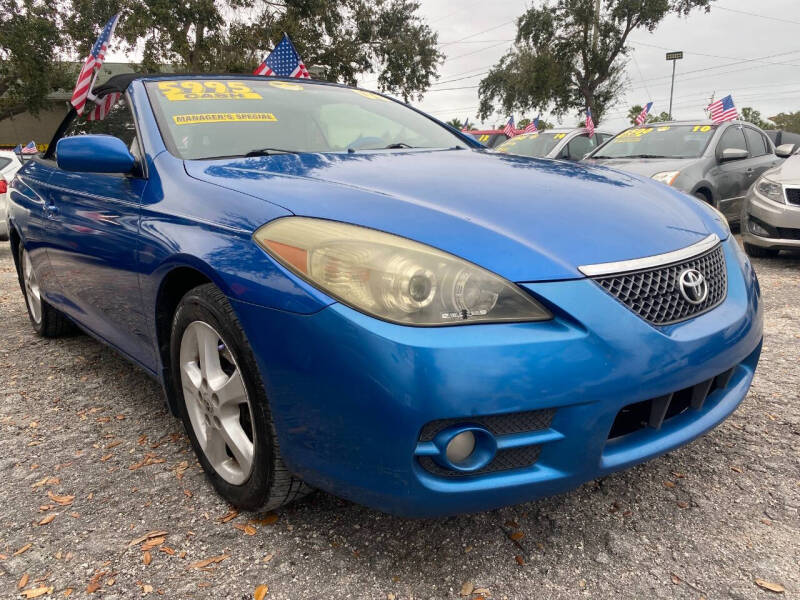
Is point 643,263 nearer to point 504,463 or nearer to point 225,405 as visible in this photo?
point 504,463

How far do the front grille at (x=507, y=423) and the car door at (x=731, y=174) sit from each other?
21.1 feet

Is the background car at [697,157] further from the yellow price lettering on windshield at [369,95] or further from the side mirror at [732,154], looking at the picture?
the yellow price lettering on windshield at [369,95]

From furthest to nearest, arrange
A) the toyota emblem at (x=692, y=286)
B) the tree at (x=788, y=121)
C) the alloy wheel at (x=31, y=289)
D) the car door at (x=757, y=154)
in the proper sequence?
1. the tree at (x=788, y=121)
2. the car door at (x=757, y=154)
3. the alloy wheel at (x=31, y=289)
4. the toyota emblem at (x=692, y=286)

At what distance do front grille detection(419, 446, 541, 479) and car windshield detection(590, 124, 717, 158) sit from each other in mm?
6461

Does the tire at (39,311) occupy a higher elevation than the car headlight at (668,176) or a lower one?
lower

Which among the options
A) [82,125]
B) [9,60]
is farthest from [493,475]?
[9,60]

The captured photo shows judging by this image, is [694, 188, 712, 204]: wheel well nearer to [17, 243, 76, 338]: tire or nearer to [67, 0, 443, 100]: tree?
[17, 243, 76, 338]: tire

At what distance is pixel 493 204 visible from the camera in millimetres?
1776

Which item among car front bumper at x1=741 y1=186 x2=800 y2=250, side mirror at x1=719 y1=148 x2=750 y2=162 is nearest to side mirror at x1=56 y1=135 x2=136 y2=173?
car front bumper at x1=741 y1=186 x2=800 y2=250

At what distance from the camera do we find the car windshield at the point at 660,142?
280 inches

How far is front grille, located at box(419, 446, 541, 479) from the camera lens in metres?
1.47

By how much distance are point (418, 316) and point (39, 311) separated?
11.4ft

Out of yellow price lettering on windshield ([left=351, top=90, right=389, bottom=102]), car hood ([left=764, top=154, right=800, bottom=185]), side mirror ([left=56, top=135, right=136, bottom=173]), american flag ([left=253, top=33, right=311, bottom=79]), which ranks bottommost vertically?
car hood ([left=764, top=154, right=800, bottom=185])

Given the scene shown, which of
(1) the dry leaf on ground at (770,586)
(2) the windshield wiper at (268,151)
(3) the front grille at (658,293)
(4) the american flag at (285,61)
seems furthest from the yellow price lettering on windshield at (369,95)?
(4) the american flag at (285,61)
